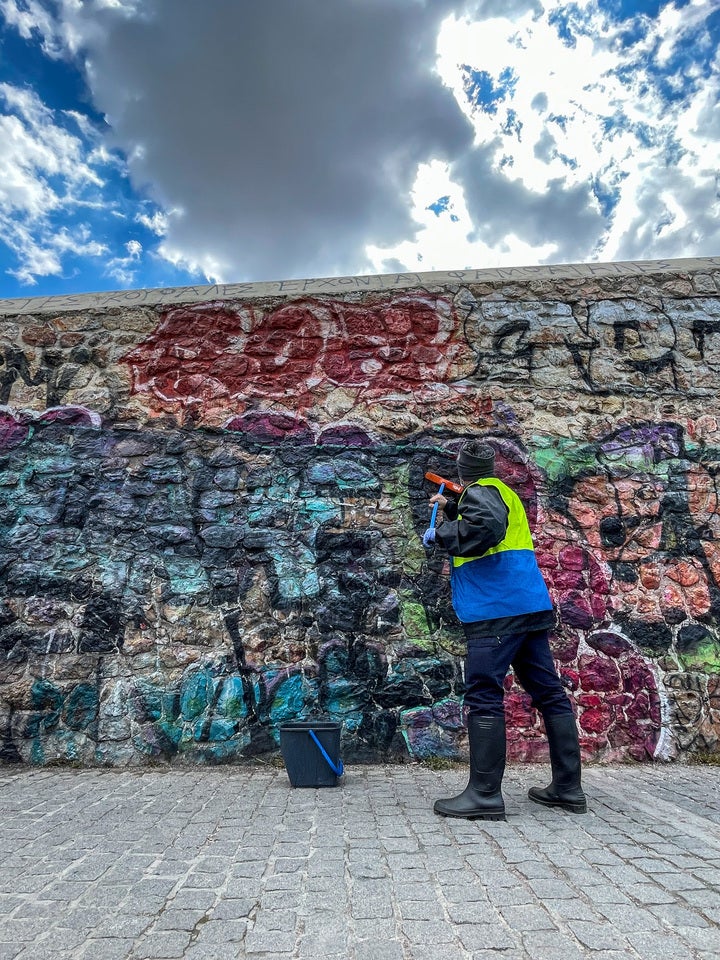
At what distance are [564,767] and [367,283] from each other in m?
3.68

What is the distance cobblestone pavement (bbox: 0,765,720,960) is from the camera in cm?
212

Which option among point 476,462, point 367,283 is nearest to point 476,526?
point 476,462

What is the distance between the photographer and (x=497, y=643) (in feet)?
11.4

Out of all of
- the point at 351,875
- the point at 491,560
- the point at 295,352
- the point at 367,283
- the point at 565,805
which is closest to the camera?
the point at 351,875

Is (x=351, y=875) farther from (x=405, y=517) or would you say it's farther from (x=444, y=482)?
(x=405, y=517)

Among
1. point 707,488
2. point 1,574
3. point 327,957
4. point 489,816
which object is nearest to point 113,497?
point 1,574

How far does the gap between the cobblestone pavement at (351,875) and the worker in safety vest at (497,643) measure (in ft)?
0.48

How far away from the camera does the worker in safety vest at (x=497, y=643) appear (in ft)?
11.1

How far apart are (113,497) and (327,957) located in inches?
143

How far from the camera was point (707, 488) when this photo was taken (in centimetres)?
491

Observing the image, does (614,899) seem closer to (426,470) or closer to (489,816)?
(489,816)

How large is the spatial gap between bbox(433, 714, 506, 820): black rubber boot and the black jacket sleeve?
865 mm

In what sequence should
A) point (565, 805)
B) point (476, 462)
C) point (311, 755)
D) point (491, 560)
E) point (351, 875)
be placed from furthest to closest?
point (311, 755) < point (476, 462) < point (491, 560) < point (565, 805) < point (351, 875)

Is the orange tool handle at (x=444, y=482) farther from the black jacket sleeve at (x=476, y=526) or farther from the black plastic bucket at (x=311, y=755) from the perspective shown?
the black plastic bucket at (x=311, y=755)
